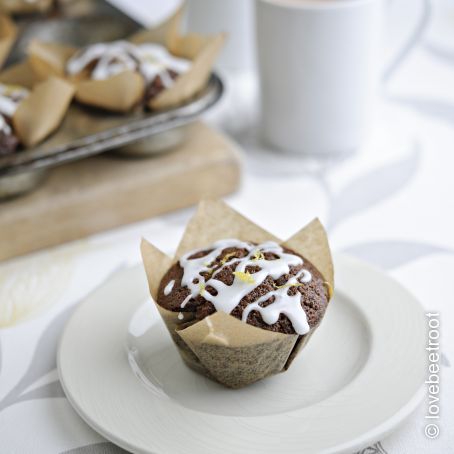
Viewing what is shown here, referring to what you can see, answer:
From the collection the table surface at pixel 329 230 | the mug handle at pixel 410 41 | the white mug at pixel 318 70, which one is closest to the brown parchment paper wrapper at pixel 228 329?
the table surface at pixel 329 230

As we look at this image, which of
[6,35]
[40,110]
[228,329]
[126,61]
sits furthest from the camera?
[6,35]

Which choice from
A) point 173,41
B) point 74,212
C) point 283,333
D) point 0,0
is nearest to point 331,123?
point 173,41

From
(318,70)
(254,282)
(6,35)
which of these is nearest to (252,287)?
(254,282)

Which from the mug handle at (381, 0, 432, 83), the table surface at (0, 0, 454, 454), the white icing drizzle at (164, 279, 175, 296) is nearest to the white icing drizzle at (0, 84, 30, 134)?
the table surface at (0, 0, 454, 454)

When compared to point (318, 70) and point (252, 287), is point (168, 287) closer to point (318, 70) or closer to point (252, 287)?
point (252, 287)

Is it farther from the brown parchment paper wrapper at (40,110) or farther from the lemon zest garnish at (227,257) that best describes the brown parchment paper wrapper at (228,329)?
the brown parchment paper wrapper at (40,110)

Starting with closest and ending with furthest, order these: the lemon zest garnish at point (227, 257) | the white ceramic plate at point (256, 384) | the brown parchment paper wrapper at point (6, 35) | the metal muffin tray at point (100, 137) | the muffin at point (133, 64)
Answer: the white ceramic plate at point (256, 384)
the lemon zest garnish at point (227, 257)
the metal muffin tray at point (100, 137)
the muffin at point (133, 64)
the brown parchment paper wrapper at point (6, 35)
